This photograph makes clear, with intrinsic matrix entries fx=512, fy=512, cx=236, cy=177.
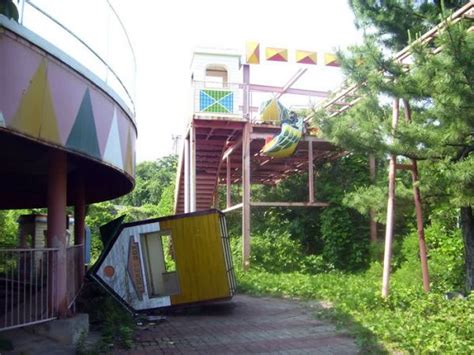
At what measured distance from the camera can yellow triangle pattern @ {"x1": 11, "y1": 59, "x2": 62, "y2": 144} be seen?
16.6 feet

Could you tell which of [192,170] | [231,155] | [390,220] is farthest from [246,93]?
[390,220]

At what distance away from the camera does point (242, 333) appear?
8750mm

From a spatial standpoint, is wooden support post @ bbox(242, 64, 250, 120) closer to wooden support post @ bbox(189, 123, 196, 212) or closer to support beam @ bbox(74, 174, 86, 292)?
wooden support post @ bbox(189, 123, 196, 212)

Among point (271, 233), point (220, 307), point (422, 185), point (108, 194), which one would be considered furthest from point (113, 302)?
point (271, 233)

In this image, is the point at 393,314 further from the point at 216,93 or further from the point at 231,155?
the point at 231,155

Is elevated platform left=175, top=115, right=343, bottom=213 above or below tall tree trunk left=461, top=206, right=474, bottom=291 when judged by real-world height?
above

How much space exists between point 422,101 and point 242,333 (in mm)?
5580

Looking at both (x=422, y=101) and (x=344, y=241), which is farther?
(x=344, y=241)

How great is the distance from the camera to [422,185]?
400 inches

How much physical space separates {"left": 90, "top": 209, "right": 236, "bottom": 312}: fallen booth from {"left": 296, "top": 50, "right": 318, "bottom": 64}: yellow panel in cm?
850

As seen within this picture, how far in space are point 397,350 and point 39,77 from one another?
5.70 meters

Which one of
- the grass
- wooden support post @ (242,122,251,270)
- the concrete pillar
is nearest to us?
the grass

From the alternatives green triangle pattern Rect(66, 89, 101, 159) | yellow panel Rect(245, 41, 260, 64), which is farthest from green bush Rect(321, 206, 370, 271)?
green triangle pattern Rect(66, 89, 101, 159)

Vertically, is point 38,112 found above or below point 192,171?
below
